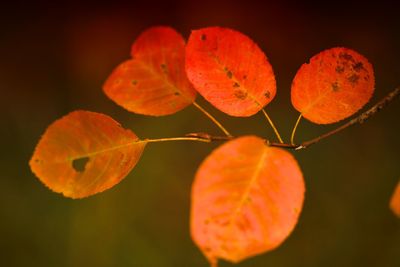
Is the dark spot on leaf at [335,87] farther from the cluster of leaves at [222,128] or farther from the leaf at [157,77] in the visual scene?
the leaf at [157,77]

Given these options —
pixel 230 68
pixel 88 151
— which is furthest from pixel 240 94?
pixel 88 151

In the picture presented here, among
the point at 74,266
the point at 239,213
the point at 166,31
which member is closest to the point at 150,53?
the point at 166,31

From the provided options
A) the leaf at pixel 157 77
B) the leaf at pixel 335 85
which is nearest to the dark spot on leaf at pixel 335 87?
the leaf at pixel 335 85

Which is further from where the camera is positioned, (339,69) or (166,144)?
(166,144)

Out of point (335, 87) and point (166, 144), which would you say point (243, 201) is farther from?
point (166, 144)

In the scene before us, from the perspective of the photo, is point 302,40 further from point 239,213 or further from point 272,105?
point 239,213

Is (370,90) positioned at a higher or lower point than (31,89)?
lower
